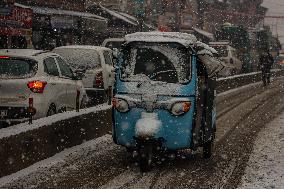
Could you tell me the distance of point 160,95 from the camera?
9.22 meters

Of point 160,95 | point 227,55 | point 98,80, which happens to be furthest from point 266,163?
point 227,55

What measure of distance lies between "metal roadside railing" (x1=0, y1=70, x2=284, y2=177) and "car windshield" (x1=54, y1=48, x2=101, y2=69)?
3.68m

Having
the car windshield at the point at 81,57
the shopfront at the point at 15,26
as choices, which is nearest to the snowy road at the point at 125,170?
the car windshield at the point at 81,57

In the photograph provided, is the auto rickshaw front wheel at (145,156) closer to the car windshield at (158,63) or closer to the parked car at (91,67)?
the car windshield at (158,63)

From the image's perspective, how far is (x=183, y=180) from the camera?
8555 mm

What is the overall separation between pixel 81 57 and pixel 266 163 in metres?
8.34

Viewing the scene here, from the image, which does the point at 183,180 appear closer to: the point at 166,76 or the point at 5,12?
the point at 166,76

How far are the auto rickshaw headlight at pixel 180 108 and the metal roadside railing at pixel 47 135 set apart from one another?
7.18 feet

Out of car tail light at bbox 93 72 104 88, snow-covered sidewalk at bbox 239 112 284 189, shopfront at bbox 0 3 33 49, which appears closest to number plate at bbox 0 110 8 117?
snow-covered sidewalk at bbox 239 112 284 189

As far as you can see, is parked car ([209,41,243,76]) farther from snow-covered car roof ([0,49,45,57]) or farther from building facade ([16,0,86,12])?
snow-covered car roof ([0,49,45,57])

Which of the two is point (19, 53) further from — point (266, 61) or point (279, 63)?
point (279, 63)

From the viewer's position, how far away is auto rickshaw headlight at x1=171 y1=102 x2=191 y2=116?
911 cm

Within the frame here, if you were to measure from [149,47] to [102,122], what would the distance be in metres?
3.52

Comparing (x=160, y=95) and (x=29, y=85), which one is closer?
(x=160, y=95)
